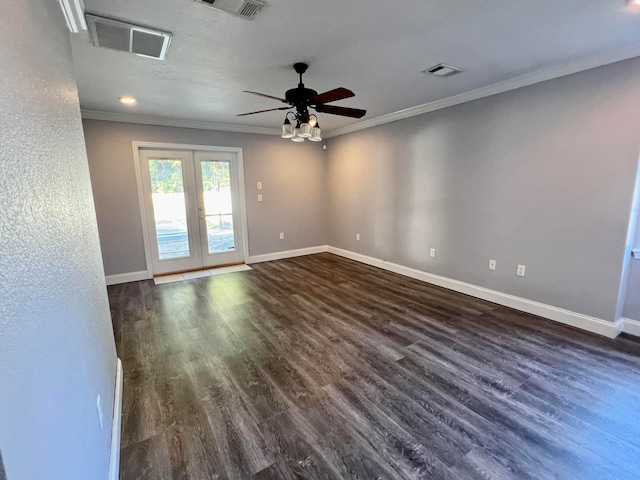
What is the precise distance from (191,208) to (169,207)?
0.33 meters

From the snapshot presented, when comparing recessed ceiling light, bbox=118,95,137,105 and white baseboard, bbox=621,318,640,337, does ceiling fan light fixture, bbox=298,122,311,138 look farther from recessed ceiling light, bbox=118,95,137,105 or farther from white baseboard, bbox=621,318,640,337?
white baseboard, bbox=621,318,640,337

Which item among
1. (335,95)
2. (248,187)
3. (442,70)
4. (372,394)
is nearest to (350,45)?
(335,95)

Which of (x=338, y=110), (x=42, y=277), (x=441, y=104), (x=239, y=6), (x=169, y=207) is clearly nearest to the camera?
(x=42, y=277)

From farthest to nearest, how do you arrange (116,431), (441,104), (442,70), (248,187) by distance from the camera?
(248,187) → (441,104) → (442,70) → (116,431)

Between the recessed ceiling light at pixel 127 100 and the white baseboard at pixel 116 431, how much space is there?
3.04 metres

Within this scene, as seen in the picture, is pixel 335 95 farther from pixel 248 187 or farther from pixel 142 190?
pixel 142 190

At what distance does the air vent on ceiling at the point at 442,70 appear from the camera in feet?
9.20

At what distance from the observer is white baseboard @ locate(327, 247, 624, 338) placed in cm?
282

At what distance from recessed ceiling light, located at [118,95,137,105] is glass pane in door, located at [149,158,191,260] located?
3.36 feet

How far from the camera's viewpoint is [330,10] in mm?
1901

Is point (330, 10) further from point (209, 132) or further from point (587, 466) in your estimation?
point (209, 132)

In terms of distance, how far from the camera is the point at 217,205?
5.26 metres

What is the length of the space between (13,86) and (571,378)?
332cm

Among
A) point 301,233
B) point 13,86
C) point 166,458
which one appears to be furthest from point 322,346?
point 301,233
